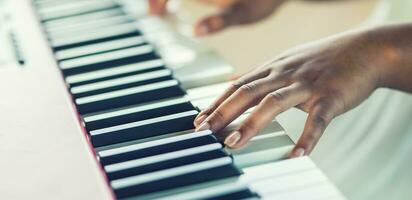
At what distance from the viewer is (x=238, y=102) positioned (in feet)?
3.07

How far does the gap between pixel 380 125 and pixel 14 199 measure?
635 millimetres

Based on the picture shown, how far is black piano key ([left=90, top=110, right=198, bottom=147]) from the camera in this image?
36.1 inches

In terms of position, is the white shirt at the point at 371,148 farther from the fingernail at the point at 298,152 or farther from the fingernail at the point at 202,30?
the fingernail at the point at 202,30

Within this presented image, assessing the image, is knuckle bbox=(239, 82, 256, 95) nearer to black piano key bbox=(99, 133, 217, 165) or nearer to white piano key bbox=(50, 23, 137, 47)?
black piano key bbox=(99, 133, 217, 165)

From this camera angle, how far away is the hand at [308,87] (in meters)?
0.90

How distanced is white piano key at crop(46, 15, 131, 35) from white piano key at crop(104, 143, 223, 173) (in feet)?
1.58

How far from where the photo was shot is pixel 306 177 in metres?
0.82

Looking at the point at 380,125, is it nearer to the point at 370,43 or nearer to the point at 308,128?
the point at 370,43

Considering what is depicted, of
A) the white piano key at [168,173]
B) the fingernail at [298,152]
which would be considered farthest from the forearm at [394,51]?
the white piano key at [168,173]

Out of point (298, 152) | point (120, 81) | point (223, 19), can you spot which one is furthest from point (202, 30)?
point (298, 152)

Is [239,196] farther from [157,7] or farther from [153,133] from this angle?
[157,7]

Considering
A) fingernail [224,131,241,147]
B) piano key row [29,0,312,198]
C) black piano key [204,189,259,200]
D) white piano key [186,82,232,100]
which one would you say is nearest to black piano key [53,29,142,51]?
piano key row [29,0,312,198]

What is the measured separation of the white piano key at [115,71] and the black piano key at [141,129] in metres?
0.18

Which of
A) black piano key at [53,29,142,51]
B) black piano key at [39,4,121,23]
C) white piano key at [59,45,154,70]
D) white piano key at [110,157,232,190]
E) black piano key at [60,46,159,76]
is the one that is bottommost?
white piano key at [110,157,232,190]
